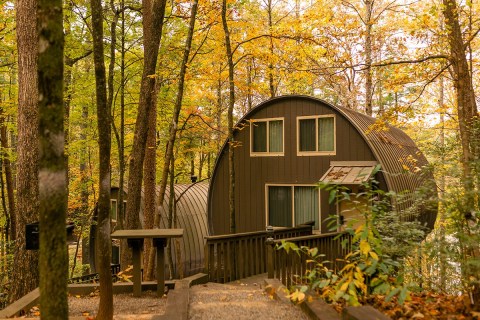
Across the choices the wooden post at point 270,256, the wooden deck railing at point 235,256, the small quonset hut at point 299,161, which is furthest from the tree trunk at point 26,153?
the small quonset hut at point 299,161

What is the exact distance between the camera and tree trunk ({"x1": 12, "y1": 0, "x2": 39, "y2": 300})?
6727 mm

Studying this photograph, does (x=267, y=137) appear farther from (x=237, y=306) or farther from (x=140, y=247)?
(x=237, y=306)

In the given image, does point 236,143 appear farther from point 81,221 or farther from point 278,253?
point 81,221

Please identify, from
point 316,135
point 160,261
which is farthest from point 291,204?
point 160,261

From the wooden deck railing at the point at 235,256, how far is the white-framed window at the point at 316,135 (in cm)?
440

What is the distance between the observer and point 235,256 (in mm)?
7938

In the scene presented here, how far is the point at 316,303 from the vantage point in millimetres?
4523

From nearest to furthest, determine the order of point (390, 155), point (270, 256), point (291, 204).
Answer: point (270, 256) < point (390, 155) < point (291, 204)

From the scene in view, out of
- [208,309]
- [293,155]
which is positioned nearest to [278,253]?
[208,309]

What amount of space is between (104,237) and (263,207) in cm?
949

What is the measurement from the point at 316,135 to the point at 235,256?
6.01m

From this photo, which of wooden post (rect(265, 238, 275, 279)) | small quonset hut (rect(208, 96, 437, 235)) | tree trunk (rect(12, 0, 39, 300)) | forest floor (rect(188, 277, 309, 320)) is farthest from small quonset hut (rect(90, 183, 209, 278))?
forest floor (rect(188, 277, 309, 320))

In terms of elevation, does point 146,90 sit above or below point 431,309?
above

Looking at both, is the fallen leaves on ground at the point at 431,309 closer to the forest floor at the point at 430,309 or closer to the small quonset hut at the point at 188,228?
the forest floor at the point at 430,309
